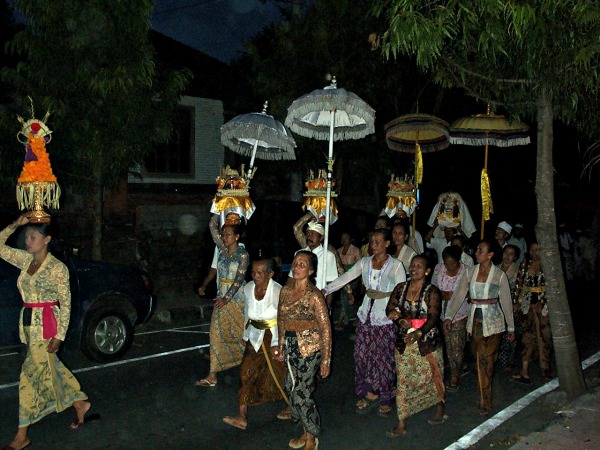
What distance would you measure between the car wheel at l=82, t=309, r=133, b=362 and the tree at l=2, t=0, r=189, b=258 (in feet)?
9.88

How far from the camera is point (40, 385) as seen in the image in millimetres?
5539

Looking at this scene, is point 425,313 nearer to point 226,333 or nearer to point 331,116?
point 226,333

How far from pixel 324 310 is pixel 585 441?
2.47 metres

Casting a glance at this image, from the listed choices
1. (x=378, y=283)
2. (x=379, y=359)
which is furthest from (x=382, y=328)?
(x=378, y=283)

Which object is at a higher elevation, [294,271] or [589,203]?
[589,203]

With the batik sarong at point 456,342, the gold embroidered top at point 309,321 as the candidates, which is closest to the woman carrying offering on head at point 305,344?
the gold embroidered top at point 309,321

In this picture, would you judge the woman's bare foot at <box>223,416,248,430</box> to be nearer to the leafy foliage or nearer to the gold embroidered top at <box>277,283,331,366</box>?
the gold embroidered top at <box>277,283,331,366</box>

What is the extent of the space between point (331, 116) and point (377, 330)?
108 inches

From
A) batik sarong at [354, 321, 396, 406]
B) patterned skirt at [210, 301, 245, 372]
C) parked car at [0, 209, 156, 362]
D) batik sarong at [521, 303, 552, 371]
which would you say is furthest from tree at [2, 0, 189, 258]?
batik sarong at [521, 303, 552, 371]

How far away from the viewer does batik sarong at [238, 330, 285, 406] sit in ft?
20.0

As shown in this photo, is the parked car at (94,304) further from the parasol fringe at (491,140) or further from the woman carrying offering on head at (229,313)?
the parasol fringe at (491,140)

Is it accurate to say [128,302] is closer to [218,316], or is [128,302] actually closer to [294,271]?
[218,316]

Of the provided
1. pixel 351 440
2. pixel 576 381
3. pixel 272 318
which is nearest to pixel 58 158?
pixel 272 318

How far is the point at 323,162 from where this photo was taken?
589 inches
